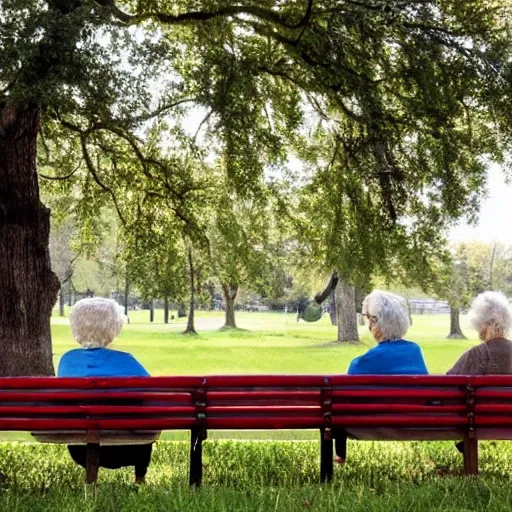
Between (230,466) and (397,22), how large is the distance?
17.3ft

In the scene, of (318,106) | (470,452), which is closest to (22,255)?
(318,106)

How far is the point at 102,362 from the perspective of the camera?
4.97 metres

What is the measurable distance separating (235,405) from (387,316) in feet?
3.68

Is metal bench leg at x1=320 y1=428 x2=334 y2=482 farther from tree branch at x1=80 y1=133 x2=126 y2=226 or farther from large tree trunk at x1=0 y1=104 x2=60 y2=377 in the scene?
tree branch at x1=80 y1=133 x2=126 y2=226

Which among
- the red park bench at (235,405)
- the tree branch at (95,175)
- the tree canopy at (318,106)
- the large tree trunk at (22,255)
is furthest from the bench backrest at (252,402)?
the tree branch at (95,175)

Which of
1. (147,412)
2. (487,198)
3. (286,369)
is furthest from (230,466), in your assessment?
(286,369)

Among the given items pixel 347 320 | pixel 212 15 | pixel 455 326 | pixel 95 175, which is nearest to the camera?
pixel 212 15

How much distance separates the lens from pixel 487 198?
35.2 feet

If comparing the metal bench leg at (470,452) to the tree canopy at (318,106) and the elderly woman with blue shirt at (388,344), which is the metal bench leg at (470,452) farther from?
the tree canopy at (318,106)

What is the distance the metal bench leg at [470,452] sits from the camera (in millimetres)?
5082

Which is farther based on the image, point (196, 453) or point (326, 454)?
point (326, 454)

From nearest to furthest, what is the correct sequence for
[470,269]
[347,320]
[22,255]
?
[22,255] → [347,320] → [470,269]

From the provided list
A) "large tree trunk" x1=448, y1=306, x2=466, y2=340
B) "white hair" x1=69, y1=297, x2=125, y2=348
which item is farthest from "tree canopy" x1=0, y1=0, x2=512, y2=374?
"large tree trunk" x1=448, y1=306, x2=466, y2=340

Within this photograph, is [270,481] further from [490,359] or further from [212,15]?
[212,15]
